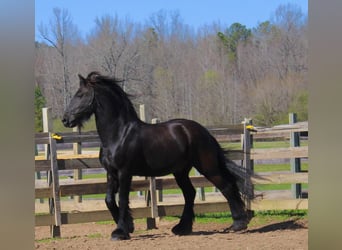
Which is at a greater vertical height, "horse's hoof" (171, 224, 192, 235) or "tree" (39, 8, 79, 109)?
"tree" (39, 8, 79, 109)

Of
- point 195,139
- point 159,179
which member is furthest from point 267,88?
point 159,179

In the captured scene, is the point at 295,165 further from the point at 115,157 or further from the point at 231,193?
the point at 115,157

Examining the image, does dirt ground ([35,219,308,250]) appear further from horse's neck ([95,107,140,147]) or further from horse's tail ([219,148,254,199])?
horse's neck ([95,107,140,147])

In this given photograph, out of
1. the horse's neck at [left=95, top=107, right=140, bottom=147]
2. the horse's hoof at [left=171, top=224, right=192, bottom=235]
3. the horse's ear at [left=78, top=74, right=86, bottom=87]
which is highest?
the horse's ear at [left=78, top=74, right=86, bottom=87]

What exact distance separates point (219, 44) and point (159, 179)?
203cm

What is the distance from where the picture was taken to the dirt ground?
4.50 meters

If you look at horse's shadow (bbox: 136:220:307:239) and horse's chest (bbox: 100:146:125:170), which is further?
horse's shadow (bbox: 136:220:307:239)

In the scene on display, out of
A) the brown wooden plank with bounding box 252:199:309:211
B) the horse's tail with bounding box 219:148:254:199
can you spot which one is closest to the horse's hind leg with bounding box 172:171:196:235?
the horse's tail with bounding box 219:148:254:199

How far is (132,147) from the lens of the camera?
483cm

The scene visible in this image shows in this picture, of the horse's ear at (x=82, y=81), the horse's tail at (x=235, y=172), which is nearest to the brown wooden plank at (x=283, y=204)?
the horse's tail at (x=235, y=172)

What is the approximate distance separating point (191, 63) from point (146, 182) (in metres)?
1.78

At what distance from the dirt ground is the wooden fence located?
210 millimetres

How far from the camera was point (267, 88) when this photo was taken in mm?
4660

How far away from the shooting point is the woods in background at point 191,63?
4.45m
